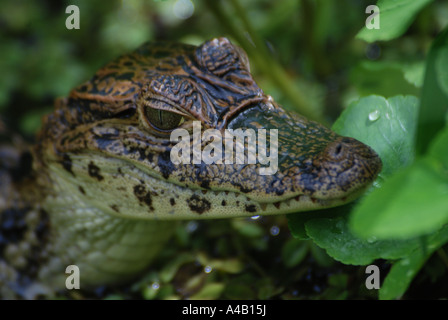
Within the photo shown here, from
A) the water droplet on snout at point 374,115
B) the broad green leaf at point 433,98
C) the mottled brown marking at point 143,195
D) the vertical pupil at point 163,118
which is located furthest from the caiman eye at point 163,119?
the broad green leaf at point 433,98

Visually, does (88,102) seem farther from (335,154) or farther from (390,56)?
(390,56)

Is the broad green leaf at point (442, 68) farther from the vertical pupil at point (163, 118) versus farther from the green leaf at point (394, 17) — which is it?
the vertical pupil at point (163, 118)

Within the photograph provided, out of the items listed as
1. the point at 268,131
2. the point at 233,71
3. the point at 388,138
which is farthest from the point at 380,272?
the point at 233,71

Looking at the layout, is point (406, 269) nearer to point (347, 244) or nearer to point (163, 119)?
point (347, 244)

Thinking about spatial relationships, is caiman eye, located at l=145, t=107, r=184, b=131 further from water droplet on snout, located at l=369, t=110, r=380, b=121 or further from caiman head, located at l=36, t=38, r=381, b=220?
water droplet on snout, located at l=369, t=110, r=380, b=121

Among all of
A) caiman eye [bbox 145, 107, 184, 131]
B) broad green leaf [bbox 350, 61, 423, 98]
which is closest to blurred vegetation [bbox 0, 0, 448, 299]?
broad green leaf [bbox 350, 61, 423, 98]

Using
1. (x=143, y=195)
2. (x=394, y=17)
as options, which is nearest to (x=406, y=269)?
(x=394, y=17)
